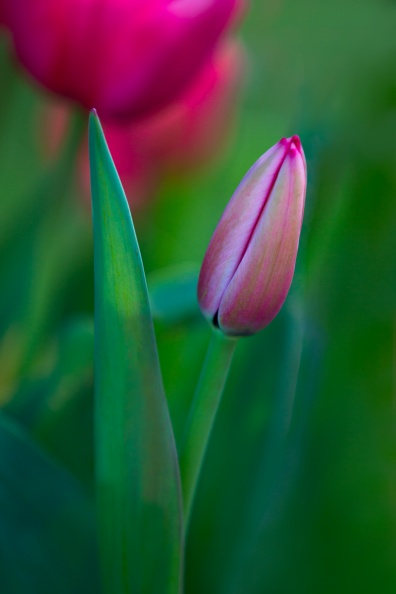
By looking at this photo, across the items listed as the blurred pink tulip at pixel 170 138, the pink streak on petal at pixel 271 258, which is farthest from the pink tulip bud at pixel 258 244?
the blurred pink tulip at pixel 170 138

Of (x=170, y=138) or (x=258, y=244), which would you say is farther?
(x=170, y=138)

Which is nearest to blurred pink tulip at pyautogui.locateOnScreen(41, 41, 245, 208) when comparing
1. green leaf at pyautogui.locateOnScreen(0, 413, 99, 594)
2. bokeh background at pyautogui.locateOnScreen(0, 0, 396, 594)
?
bokeh background at pyautogui.locateOnScreen(0, 0, 396, 594)

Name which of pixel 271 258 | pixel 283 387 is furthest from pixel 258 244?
pixel 283 387

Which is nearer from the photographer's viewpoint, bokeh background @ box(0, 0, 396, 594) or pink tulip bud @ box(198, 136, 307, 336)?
pink tulip bud @ box(198, 136, 307, 336)

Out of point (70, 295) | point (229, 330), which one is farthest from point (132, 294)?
point (70, 295)

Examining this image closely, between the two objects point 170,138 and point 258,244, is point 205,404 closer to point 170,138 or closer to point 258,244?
point 258,244

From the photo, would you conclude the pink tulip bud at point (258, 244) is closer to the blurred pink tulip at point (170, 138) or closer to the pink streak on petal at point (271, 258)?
the pink streak on petal at point (271, 258)

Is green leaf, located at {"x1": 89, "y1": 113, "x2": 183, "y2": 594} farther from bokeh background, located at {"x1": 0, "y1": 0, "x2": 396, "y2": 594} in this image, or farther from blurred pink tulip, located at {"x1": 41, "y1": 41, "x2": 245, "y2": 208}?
blurred pink tulip, located at {"x1": 41, "y1": 41, "x2": 245, "y2": 208}
